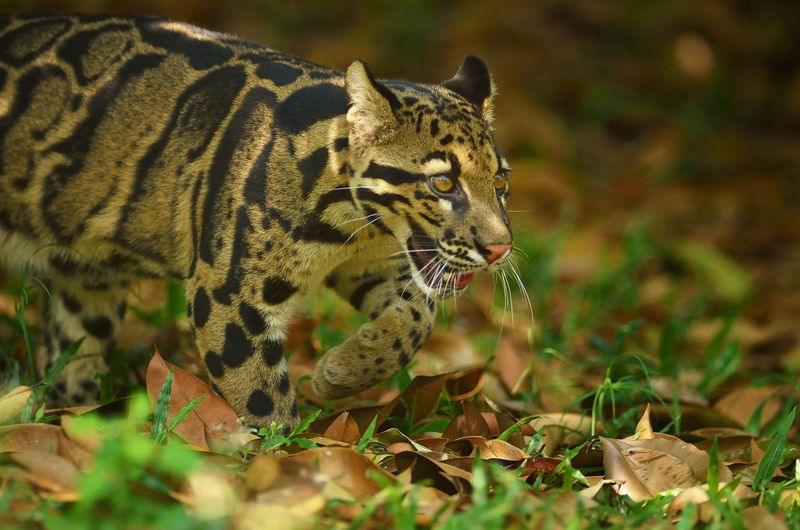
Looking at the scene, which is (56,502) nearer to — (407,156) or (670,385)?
(407,156)

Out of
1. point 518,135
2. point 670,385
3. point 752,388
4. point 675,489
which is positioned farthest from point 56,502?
point 518,135

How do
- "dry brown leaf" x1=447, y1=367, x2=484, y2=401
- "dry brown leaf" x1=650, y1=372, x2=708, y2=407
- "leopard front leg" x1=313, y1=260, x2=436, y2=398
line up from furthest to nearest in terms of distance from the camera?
"dry brown leaf" x1=650, y1=372, x2=708, y2=407
"dry brown leaf" x1=447, y1=367, x2=484, y2=401
"leopard front leg" x1=313, y1=260, x2=436, y2=398

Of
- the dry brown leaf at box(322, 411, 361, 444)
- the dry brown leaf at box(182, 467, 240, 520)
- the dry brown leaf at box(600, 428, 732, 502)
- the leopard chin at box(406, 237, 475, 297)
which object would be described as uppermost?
the leopard chin at box(406, 237, 475, 297)

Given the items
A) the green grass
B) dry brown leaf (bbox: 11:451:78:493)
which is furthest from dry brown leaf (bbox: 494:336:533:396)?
dry brown leaf (bbox: 11:451:78:493)

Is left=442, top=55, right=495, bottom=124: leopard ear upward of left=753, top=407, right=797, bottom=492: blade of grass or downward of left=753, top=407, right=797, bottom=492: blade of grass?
upward

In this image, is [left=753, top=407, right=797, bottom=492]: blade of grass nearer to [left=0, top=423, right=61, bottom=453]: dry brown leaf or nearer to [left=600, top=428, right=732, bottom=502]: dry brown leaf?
[left=600, top=428, right=732, bottom=502]: dry brown leaf

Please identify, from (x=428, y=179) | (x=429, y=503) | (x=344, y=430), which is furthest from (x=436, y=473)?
(x=428, y=179)

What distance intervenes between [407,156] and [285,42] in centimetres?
847

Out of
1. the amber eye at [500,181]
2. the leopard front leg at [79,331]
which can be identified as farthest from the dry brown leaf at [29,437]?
the amber eye at [500,181]

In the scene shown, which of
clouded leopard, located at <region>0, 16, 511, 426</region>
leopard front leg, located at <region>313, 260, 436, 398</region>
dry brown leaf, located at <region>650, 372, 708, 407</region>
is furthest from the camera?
dry brown leaf, located at <region>650, 372, 708, 407</region>

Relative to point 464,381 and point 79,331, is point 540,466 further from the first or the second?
point 79,331

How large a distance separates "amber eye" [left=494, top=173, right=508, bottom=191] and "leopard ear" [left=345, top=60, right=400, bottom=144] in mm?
504

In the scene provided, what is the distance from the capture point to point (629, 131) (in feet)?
40.0

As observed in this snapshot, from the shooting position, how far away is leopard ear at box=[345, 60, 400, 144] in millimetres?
4648
